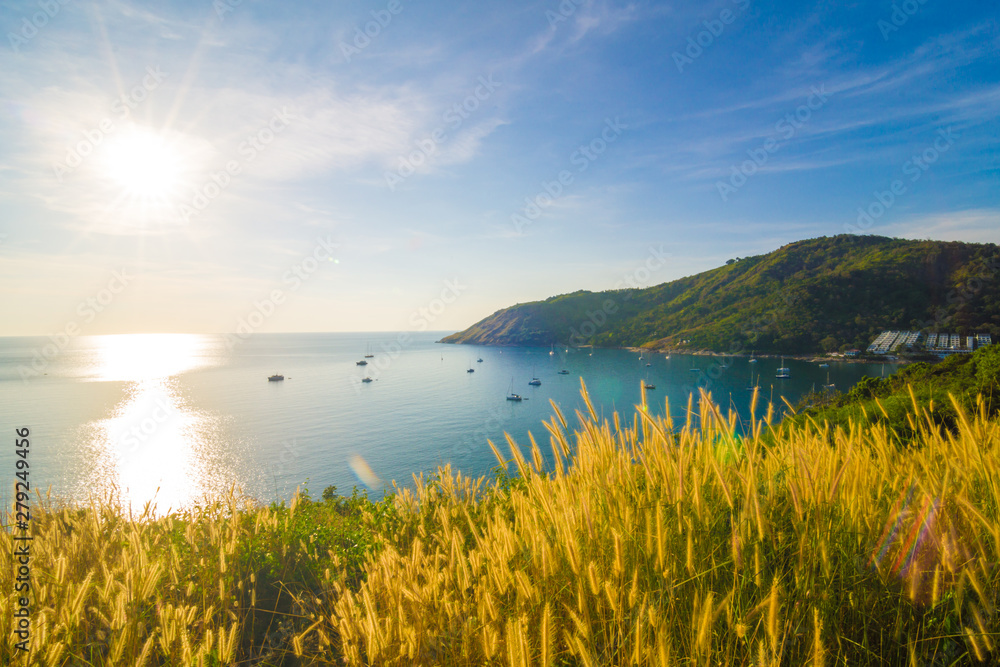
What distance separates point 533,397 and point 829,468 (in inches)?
2963

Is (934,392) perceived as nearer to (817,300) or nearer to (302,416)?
(302,416)

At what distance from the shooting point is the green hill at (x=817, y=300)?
8494cm

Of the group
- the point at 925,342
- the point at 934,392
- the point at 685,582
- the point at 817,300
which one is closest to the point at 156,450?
the point at 685,582

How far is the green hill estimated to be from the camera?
8494 centimetres

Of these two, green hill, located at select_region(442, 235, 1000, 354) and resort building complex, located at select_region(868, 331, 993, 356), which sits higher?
green hill, located at select_region(442, 235, 1000, 354)

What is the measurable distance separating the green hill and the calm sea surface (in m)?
10.5

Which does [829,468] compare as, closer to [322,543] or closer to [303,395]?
[322,543]

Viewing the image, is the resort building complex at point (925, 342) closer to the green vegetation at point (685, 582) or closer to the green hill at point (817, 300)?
the green hill at point (817, 300)

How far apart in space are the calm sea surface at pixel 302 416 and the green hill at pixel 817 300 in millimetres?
10532

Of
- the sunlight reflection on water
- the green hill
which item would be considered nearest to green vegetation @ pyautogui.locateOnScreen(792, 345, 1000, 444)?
the sunlight reflection on water

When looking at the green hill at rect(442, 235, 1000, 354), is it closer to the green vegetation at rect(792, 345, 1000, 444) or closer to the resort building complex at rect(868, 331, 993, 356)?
the resort building complex at rect(868, 331, 993, 356)

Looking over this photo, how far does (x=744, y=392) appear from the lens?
69.9 metres

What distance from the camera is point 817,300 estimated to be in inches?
3829

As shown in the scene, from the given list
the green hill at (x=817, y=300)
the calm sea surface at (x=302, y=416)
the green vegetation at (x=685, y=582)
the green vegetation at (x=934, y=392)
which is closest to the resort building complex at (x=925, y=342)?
the green hill at (x=817, y=300)
